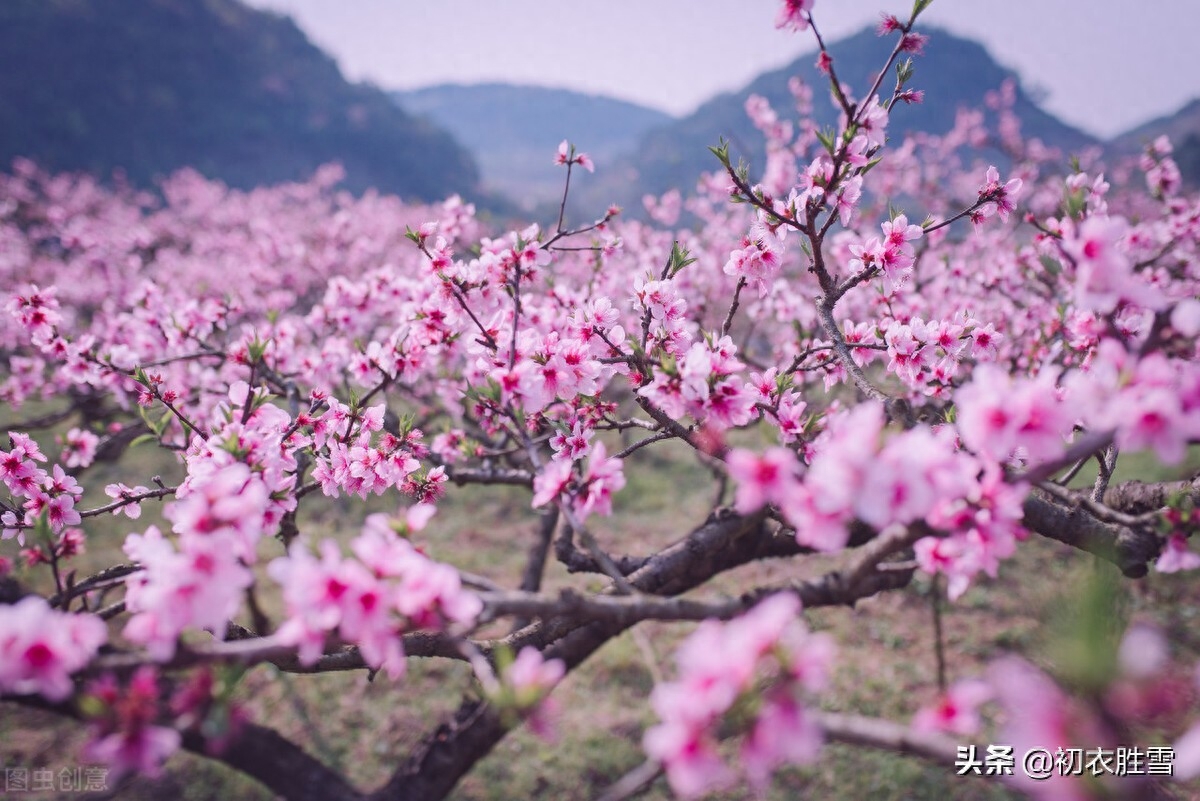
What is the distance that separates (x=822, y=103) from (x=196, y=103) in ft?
161

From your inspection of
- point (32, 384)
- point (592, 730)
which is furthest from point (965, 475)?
point (32, 384)

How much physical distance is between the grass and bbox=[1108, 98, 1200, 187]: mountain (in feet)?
124

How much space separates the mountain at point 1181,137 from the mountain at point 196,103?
161 feet

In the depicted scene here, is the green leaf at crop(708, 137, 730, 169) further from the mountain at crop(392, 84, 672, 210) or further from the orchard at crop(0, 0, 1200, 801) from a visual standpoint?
the mountain at crop(392, 84, 672, 210)

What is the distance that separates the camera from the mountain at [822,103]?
5544 cm

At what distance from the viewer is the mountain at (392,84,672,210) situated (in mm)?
96812

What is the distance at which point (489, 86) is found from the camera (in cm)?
11138

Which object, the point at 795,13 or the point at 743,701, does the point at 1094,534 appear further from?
the point at 795,13

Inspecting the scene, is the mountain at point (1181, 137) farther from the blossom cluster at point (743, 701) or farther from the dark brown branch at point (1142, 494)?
the blossom cluster at point (743, 701)

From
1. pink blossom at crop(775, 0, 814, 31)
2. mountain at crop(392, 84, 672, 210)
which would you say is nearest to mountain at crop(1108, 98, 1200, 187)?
pink blossom at crop(775, 0, 814, 31)

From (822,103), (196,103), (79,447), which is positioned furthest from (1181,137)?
(196,103)

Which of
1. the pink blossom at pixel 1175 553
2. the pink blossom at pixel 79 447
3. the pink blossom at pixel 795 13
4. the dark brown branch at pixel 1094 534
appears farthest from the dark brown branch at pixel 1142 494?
the pink blossom at pixel 79 447

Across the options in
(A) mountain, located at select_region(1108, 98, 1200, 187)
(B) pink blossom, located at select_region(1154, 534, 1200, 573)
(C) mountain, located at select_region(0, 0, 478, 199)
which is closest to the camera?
(B) pink blossom, located at select_region(1154, 534, 1200, 573)

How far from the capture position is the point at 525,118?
106 metres
